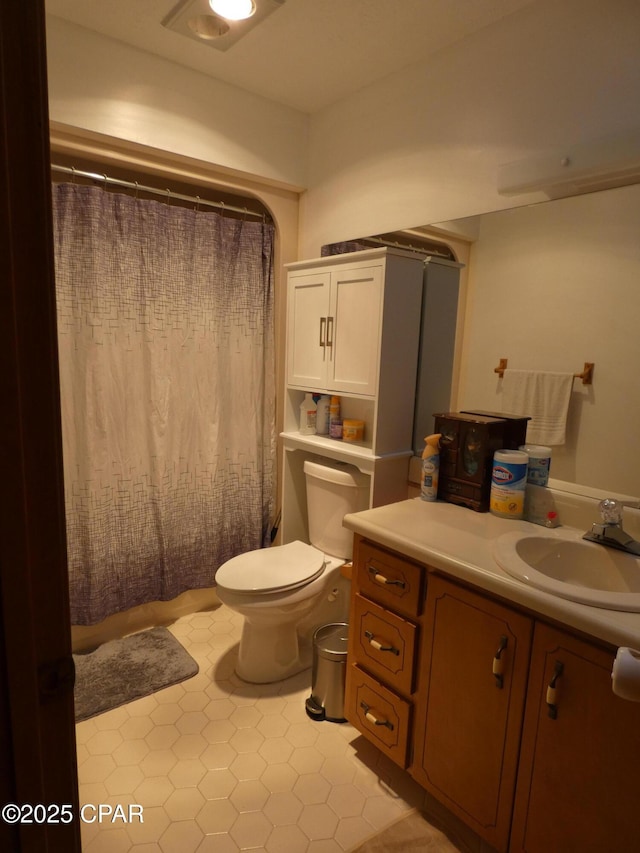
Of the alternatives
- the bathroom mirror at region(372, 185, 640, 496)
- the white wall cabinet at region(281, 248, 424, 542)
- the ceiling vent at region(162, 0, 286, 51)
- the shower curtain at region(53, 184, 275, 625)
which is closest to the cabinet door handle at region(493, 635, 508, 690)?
the bathroom mirror at region(372, 185, 640, 496)

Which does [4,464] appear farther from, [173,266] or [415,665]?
[173,266]

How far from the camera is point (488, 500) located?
66.9 inches

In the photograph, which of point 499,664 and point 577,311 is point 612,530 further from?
point 577,311

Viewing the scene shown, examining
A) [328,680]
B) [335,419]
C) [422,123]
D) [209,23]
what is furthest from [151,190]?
[328,680]

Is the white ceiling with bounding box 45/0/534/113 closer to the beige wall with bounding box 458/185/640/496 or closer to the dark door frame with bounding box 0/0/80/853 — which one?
the beige wall with bounding box 458/185/640/496

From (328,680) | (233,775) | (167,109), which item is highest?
(167,109)

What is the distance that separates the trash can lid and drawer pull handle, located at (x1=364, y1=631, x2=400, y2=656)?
0.87 ft

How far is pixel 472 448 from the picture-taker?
1.70 metres

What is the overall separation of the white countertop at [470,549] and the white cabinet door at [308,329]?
0.81m

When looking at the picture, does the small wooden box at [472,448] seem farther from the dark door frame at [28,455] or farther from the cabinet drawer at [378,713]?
the dark door frame at [28,455]

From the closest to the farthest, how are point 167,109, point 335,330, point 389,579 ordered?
point 389,579 → point 167,109 → point 335,330

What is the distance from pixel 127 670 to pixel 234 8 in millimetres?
2456

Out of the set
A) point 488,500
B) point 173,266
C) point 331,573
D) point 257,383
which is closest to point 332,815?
point 331,573

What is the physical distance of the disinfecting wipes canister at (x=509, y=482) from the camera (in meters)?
1.59
